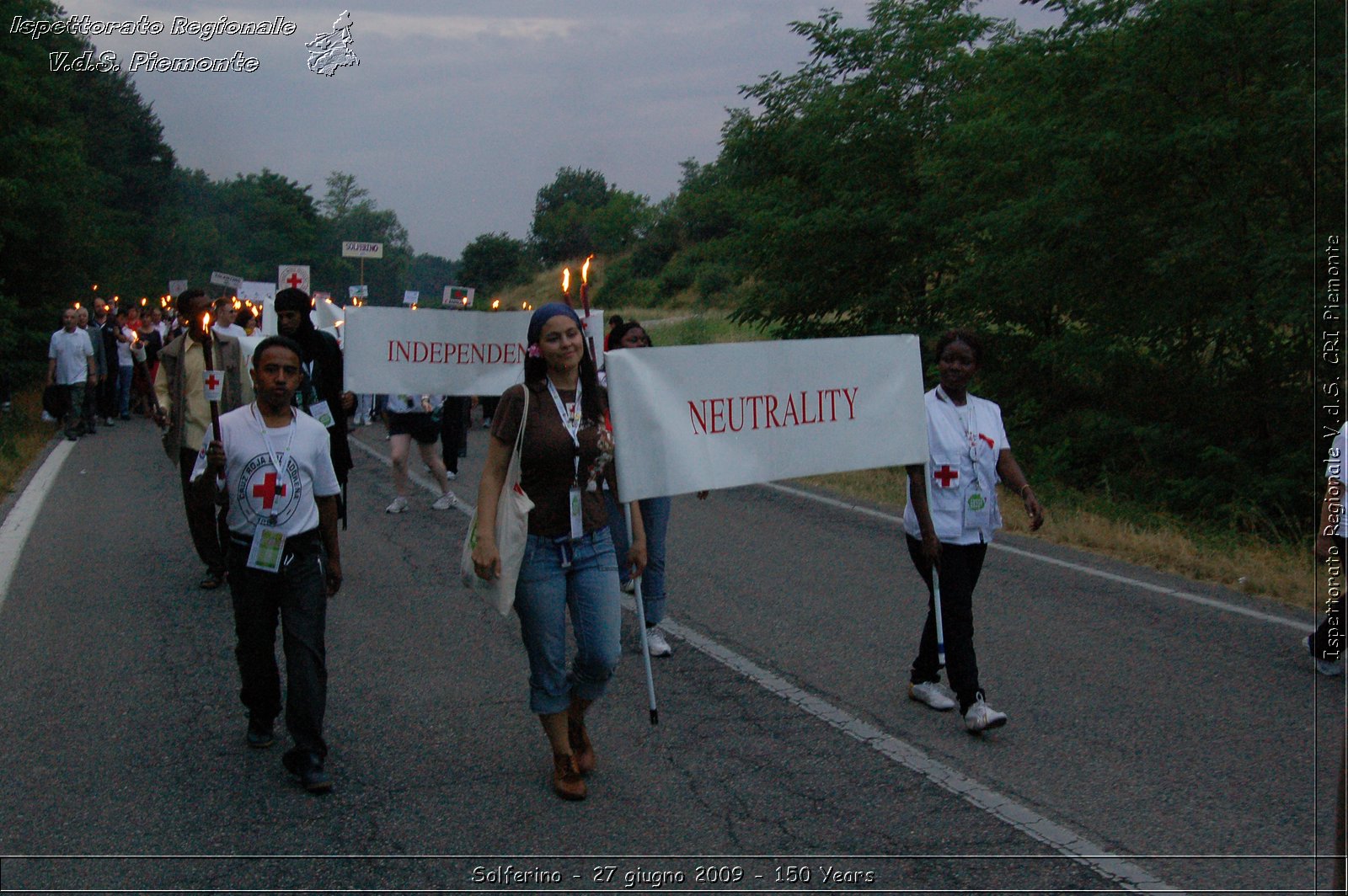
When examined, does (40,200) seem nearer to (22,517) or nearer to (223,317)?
(22,517)

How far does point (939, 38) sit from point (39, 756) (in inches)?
730

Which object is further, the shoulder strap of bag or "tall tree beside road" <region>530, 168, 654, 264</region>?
"tall tree beside road" <region>530, 168, 654, 264</region>

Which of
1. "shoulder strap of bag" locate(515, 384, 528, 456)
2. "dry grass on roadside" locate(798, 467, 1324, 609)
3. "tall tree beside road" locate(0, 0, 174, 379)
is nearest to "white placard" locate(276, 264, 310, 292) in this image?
"tall tree beside road" locate(0, 0, 174, 379)

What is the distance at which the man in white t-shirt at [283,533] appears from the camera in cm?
514

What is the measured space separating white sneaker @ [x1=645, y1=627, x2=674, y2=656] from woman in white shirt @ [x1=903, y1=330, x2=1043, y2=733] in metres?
1.70

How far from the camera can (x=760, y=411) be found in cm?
566

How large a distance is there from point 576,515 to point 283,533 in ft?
4.07

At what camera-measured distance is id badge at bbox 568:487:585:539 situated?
487cm

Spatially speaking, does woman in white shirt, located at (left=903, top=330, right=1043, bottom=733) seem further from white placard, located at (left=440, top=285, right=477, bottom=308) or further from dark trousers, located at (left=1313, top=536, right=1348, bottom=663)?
white placard, located at (left=440, top=285, right=477, bottom=308)

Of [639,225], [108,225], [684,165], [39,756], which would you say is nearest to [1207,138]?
[39,756]

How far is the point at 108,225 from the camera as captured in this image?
52500 millimetres

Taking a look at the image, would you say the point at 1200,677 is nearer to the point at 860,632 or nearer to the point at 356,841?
the point at 860,632

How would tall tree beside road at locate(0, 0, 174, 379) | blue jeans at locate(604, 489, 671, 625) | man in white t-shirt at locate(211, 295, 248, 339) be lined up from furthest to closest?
1. tall tree beside road at locate(0, 0, 174, 379)
2. man in white t-shirt at locate(211, 295, 248, 339)
3. blue jeans at locate(604, 489, 671, 625)

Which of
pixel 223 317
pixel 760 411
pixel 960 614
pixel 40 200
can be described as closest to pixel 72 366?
pixel 40 200
